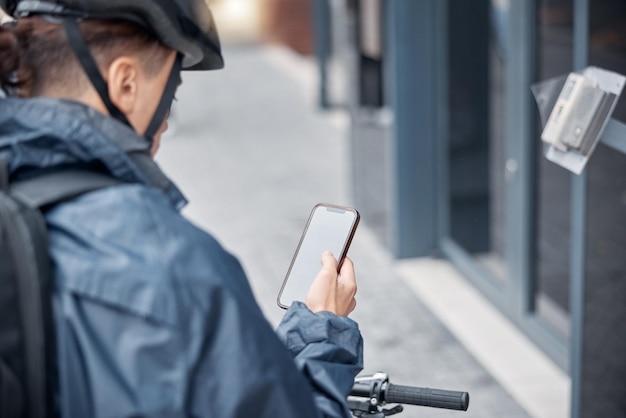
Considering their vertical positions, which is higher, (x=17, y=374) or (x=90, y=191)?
(x=90, y=191)

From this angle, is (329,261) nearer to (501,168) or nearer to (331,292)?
(331,292)

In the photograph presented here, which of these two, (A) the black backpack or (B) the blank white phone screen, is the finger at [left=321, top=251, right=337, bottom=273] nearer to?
(B) the blank white phone screen

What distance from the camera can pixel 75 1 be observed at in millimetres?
1645

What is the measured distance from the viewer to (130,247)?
150 cm

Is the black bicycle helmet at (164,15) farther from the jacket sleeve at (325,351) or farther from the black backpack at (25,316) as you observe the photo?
the jacket sleeve at (325,351)

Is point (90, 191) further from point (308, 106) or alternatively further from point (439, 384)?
point (308, 106)

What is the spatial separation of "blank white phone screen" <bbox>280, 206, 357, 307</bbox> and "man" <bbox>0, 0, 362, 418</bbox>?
460mm

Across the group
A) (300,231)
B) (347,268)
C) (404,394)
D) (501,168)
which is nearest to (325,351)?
(347,268)

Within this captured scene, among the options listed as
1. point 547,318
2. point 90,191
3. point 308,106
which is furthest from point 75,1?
point 308,106

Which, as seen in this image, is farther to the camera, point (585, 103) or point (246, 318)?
point (585, 103)

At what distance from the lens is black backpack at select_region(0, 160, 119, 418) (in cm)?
144

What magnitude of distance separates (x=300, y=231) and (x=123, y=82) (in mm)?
6394

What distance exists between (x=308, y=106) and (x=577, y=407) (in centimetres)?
1004

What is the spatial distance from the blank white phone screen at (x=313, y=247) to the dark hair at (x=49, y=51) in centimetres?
71
